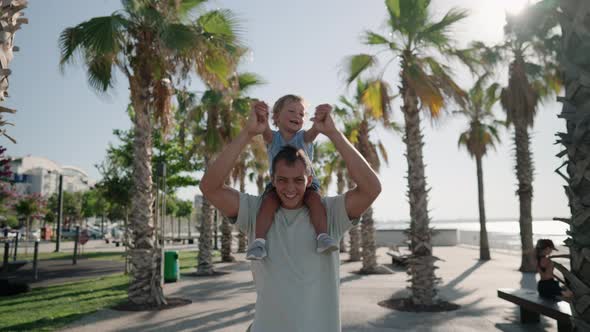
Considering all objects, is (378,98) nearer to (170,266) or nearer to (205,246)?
(170,266)

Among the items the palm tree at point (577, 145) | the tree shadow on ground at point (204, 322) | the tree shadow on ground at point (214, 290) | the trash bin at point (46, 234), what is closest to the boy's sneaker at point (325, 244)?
the palm tree at point (577, 145)

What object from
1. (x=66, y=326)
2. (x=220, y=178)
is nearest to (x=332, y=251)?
(x=220, y=178)

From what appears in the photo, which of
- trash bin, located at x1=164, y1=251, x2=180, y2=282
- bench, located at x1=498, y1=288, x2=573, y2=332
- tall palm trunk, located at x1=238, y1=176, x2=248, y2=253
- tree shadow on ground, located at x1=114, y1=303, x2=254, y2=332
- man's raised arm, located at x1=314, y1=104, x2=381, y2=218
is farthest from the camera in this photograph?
tall palm trunk, located at x1=238, y1=176, x2=248, y2=253

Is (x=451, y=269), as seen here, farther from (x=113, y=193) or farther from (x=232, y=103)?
(x=113, y=193)

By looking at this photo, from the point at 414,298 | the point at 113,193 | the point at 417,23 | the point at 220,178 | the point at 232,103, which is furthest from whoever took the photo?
the point at 113,193

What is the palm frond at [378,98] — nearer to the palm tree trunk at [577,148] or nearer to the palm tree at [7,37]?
the palm tree trunk at [577,148]

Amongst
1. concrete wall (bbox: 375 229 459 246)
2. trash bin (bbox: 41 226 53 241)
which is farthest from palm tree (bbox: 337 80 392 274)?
trash bin (bbox: 41 226 53 241)

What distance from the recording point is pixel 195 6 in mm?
10047

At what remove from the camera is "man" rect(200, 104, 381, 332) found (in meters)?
1.78

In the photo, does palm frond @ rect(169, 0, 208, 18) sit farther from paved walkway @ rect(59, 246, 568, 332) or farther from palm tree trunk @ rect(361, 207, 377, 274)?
palm tree trunk @ rect(361, 207, 377, 274)

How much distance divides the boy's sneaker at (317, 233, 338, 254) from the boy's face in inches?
31.4

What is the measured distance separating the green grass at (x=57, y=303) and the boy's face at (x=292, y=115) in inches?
255

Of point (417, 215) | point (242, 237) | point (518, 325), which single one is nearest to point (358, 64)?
point (417, 215)

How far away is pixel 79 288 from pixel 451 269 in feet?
41.2
